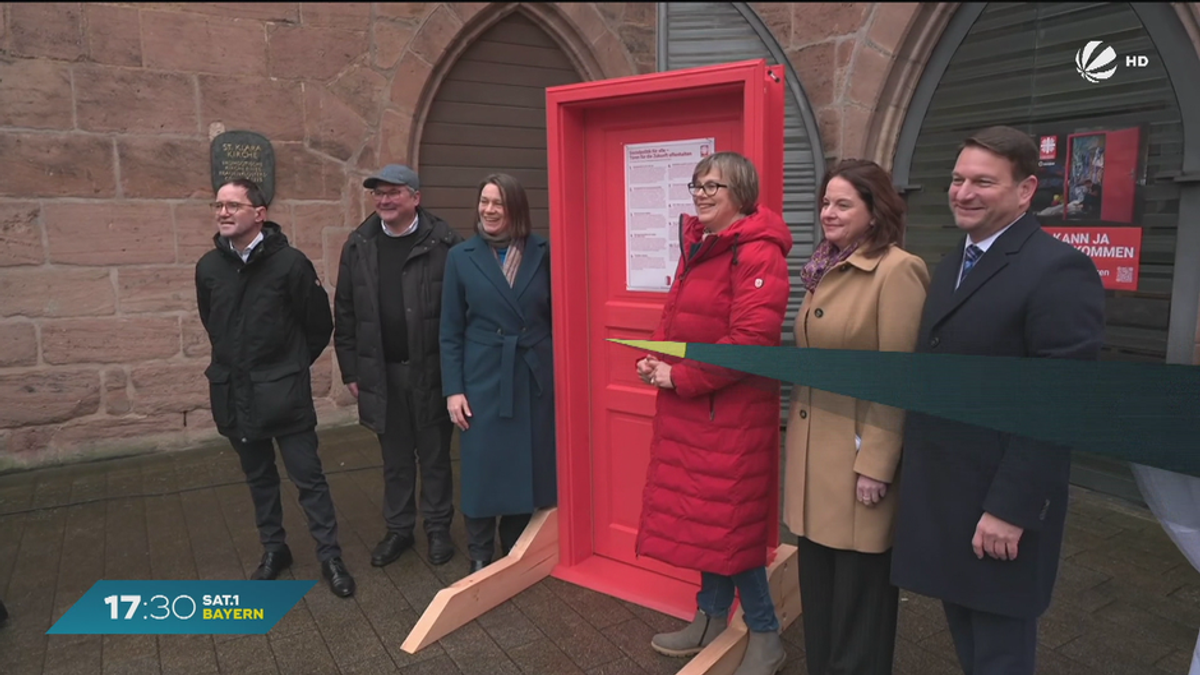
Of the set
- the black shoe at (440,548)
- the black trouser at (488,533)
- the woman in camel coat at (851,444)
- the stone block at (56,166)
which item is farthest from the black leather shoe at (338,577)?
the stone block at (56,166)

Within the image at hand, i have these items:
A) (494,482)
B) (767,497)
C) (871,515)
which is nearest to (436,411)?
(494,482)

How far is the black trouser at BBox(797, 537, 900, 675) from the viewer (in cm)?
227

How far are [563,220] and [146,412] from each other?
3807 millimetres

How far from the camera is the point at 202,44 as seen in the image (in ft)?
17.8

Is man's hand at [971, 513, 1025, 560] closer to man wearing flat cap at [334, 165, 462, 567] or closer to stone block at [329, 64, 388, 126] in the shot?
man wearing flat cap at [334, 165, 462, 567]

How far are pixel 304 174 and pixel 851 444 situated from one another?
4.86 m

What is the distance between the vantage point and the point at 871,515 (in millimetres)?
2174

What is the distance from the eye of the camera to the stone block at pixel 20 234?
4.98 m

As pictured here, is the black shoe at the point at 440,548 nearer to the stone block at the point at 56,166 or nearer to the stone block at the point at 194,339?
the stone block at the point at 194,339

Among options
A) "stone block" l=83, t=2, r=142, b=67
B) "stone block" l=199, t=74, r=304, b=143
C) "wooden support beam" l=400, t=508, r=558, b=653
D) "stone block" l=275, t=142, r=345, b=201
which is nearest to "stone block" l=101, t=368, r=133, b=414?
"stone block" l=275, t=142, r=345, b=201

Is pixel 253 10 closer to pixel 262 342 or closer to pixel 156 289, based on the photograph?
pixel 156 289

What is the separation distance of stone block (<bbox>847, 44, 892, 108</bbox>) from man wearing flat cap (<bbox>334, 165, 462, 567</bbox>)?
3.17 m

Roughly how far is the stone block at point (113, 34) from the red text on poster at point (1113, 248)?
5742 mm

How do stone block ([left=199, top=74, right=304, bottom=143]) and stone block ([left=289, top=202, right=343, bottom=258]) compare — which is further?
stone block ([left=289, top=202, right=343, bottom=258])
